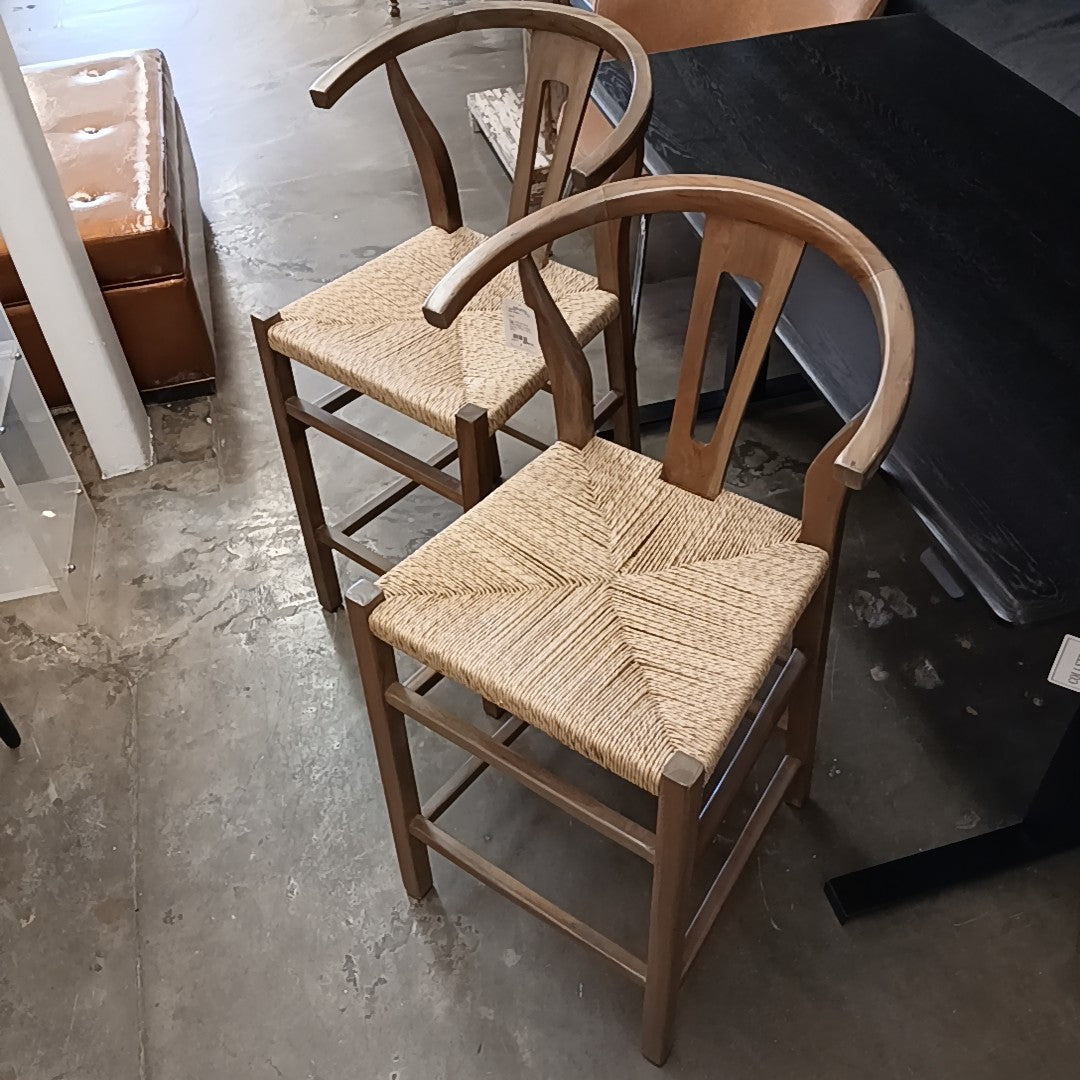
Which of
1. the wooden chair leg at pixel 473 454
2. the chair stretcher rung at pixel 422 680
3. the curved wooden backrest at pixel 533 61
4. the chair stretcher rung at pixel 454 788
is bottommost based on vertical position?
the chair stretcher rung at pixel 454 788

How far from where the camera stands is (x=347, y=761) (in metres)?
1.63

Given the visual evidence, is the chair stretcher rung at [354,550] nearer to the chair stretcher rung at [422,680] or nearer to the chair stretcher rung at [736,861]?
the chair stretcher rung at [422,680]

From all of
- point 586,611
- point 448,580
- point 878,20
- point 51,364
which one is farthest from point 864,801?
point 51,364

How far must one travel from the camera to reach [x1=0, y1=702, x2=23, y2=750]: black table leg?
1.62m

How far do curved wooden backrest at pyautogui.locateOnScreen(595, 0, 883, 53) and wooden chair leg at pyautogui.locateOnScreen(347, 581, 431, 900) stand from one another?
1.60 meters

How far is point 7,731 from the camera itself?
64.2 inches

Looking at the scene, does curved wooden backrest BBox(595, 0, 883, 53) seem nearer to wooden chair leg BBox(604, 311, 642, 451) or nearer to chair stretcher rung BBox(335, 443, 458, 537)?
wooden chair leg BBox(604, 311, 642, 451)

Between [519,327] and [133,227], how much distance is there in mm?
1035

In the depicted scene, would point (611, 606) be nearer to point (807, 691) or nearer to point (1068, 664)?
point (807, 691)

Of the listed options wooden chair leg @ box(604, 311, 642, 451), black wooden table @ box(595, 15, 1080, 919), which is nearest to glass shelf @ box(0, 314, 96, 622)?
wooden chair leg @ box(604, 311, 642, 451)

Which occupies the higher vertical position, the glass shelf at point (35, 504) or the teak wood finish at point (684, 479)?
the teak wood finish at point (684, 479)

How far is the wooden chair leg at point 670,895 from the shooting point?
96 cm

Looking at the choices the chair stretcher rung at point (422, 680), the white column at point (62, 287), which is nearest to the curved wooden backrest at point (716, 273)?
the chair stretcher rung at point (422, 680)

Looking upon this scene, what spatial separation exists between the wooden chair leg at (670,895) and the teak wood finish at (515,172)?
0.57m
